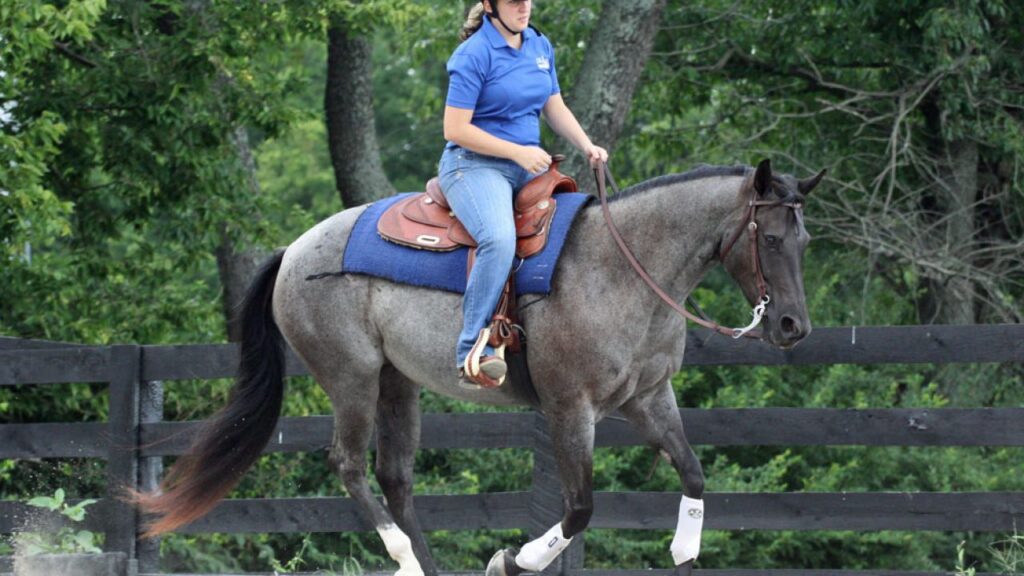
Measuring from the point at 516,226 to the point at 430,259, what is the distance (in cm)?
40

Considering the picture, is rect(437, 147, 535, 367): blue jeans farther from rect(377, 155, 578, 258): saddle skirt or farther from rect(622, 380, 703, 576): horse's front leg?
rect(622, 380, 703, 576): horse's front leg

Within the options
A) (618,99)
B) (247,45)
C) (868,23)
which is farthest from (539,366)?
(868,23)

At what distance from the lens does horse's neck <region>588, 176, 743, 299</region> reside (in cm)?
513

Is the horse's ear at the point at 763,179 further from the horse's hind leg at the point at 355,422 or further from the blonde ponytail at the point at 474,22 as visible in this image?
the horse's hind leg at the point at 355,422

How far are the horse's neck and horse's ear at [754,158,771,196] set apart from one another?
5.5 inches

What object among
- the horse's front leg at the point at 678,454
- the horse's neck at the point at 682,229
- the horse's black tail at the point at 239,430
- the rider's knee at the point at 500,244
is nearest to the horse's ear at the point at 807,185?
the horse's neck at the point at 682,229

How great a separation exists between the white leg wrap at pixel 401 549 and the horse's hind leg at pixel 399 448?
0.65ft

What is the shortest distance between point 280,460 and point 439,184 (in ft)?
16.7

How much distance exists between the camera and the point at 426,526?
7309 millimetres

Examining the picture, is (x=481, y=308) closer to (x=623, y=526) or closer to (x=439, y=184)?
(x=439, y=184)

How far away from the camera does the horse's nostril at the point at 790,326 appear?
481cm

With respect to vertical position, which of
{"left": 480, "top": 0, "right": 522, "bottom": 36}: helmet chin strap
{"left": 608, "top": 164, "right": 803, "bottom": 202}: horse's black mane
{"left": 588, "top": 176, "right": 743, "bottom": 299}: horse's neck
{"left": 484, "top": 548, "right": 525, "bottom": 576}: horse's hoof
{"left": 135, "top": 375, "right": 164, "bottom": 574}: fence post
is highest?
{"left": 480, "top": 0, "right": 522, "bottom": 36}: helmet chin strap

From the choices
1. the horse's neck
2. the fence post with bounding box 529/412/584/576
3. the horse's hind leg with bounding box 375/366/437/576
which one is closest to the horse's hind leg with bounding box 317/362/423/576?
the horse's hind leg with bounding box 375/366/437/576

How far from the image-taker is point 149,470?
7418mm
